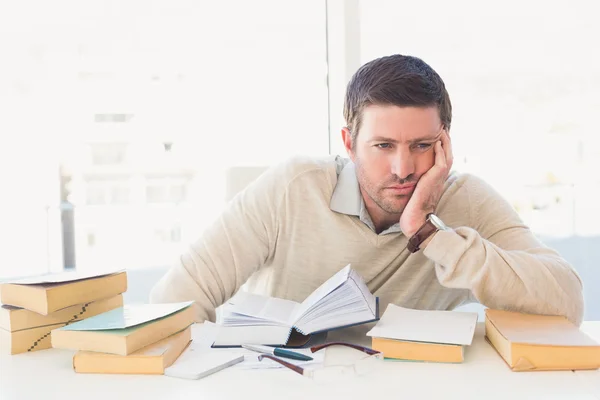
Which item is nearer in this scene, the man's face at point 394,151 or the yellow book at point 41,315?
the yellow book at point 41,315

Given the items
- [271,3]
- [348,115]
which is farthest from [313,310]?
[271,3]

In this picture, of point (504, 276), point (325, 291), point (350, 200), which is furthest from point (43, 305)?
point (504, 276)

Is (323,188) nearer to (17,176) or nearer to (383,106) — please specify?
(383,106)

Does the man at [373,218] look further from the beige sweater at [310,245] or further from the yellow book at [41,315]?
the yellow book at [41,315]

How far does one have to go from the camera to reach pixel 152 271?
274 centimetres

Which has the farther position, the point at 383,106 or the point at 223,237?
the point at 223,237

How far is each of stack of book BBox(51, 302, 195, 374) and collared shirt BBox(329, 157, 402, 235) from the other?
24.5 inches

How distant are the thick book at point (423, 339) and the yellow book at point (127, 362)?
13.8 inches

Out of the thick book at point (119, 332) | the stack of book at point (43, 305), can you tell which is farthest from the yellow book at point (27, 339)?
the thick book at point (119, 332)

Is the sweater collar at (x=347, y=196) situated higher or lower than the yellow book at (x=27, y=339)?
higher

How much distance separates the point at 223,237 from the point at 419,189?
0.50m

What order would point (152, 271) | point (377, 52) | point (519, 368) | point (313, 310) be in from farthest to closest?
point (152, 271)
point (377, 52)
point (313, 310)
point (519, 368)

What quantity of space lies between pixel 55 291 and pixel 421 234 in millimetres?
770

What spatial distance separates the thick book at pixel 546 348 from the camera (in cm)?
94
